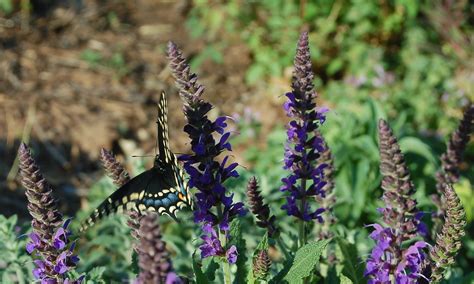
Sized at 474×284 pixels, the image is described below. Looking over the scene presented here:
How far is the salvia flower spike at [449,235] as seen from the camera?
2.45 meters

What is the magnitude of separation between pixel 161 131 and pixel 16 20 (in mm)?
6426

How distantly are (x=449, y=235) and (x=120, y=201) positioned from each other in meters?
1.36

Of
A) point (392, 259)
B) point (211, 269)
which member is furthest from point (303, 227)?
point (392, 259)

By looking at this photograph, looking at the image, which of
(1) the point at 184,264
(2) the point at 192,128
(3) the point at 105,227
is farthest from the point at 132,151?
(2) the point at 192,128

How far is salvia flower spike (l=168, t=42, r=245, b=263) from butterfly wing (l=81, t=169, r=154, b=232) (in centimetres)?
29

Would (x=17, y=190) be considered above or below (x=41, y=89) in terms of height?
below

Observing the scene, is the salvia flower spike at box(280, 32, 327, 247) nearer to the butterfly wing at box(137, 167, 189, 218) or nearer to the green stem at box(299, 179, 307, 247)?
the green stem at box(299, 179, 307, 247)

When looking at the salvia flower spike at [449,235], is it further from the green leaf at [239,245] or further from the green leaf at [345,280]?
the green leaf at [239,245]

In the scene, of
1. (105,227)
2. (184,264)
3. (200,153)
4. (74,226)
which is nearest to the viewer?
(200,153)

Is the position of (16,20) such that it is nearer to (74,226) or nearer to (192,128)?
(74,226)

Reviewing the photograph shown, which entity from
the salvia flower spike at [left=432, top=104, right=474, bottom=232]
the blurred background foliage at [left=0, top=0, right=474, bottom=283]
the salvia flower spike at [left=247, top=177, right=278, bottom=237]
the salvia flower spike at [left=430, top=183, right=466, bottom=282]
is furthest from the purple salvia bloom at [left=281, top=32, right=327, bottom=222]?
the blurred background foliage at [left=0, top=0, right=474, bottom=283]

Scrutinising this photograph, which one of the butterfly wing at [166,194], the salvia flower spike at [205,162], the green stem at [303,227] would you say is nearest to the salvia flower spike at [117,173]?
the butterfly wing at [166,194]

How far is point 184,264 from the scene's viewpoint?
13.9 feet

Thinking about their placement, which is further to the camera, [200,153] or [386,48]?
[386,48]
